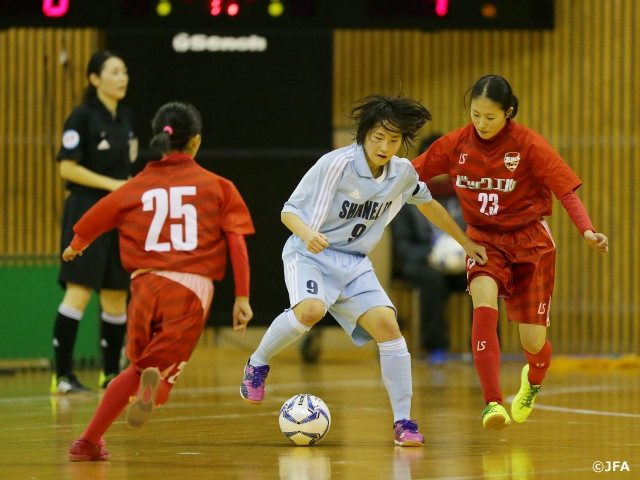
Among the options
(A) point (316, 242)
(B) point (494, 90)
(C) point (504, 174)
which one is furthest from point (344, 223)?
(B) point (494, 90)

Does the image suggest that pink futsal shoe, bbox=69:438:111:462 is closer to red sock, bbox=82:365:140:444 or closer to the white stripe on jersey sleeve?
red sock, bbox=82:365:140:444

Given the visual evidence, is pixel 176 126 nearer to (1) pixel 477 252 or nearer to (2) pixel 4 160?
(1) pixel 477 252

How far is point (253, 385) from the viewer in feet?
18.9

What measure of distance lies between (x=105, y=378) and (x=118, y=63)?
214cm

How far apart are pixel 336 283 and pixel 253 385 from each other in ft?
2.09

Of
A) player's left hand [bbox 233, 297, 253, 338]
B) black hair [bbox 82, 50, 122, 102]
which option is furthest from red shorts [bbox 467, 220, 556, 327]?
black hair [bbox 82, 50, 122, 102]

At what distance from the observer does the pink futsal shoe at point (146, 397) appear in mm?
4758

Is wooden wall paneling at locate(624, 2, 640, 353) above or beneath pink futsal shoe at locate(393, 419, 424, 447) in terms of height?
above

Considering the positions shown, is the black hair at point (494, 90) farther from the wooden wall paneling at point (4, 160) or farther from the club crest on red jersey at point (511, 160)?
the wooden wall paneling at point (4, 160)

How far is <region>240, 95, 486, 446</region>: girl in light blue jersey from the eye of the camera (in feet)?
18.3

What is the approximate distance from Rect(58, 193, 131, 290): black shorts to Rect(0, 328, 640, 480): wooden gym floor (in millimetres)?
763

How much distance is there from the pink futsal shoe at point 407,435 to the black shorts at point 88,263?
10.2 ft

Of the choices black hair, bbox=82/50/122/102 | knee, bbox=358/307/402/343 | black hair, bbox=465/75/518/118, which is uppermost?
black hair, bbox=82/50/122/102

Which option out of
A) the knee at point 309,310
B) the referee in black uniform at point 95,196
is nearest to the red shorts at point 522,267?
the knee at point 309,310
